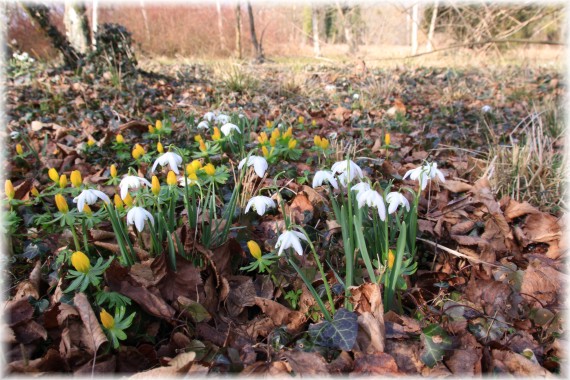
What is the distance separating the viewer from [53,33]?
4434mm

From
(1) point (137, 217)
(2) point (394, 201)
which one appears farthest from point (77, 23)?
(2) point (394, 201)

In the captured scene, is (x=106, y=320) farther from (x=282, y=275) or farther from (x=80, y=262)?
(x=282, y=275)

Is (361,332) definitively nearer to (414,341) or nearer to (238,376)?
(414,341)

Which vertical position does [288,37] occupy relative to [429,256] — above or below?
above

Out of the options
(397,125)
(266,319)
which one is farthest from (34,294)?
(397,125)

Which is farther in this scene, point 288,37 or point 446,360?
point 288,37

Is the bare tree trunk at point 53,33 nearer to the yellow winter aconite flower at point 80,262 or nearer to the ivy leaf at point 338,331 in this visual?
the yellow winter aconite flower at point 80,262

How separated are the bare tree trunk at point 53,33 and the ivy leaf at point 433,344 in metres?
4.61

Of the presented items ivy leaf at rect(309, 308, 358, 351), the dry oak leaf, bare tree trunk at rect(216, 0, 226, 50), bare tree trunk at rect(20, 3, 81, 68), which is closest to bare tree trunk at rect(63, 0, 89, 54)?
bare tree trunk at rect(20, 3, 81, 68)

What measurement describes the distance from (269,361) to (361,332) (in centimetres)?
28

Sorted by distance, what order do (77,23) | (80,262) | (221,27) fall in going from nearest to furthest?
(80,262) < (77,23) < (221,27)

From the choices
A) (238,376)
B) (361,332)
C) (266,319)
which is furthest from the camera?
(266,319)

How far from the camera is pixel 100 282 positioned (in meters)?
1.28

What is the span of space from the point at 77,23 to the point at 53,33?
1072 mm
